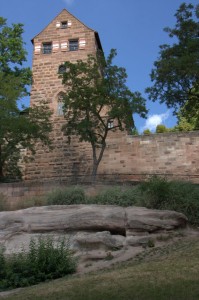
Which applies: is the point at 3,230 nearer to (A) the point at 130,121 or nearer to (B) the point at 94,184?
(B) the point at 94,184

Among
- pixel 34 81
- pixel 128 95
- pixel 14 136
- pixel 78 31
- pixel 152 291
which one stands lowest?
pixel 152 291

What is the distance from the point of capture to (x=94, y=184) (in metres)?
18.6

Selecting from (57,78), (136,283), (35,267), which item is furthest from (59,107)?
(136,283)

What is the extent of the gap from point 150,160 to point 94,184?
781cm

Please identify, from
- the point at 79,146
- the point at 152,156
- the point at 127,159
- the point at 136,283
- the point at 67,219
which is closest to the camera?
the point at 136,283

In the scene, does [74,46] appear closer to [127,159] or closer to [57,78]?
[57,78]

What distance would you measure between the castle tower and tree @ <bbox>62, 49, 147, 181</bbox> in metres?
5.06

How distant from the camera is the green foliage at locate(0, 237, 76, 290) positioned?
10.9 m

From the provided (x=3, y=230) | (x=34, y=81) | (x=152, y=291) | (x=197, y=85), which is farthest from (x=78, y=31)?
(x=152, y=291)

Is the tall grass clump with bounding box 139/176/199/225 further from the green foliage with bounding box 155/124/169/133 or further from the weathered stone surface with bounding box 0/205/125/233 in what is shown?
the green foliage with bounding box 155/124/169/133

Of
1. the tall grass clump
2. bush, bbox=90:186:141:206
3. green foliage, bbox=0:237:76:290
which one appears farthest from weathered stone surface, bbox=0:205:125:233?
green foliage, bbox=0:237:76:290

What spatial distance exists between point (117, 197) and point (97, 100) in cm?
672

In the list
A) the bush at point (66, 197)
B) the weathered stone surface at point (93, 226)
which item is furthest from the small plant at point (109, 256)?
the bush at point (66, 197)

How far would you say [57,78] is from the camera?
29359mm
